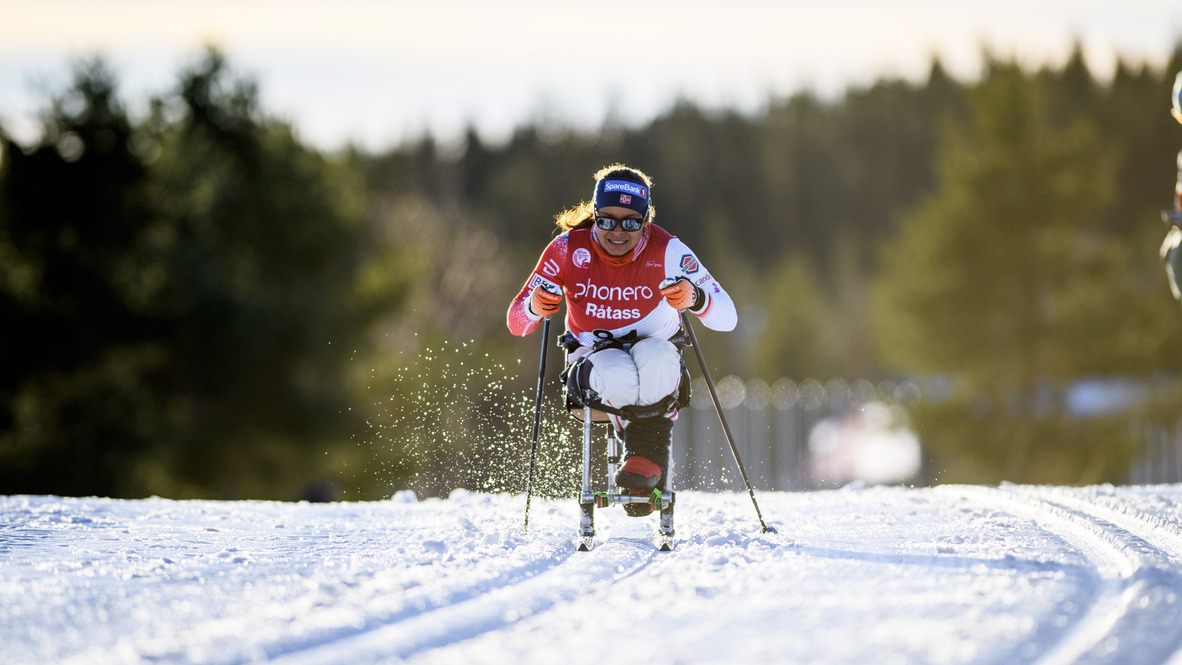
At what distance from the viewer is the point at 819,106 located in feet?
282

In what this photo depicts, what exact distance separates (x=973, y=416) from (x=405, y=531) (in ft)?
62.1

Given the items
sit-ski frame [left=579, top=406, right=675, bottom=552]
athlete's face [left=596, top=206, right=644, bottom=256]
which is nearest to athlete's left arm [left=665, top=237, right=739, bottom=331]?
athlete's face [left=596, top=206, right=644, bottom=256]

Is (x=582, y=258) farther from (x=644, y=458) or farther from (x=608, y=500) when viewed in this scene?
(x=608, y=500)

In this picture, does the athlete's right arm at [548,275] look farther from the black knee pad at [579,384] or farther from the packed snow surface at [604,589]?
the packed snow surface at [604,589]

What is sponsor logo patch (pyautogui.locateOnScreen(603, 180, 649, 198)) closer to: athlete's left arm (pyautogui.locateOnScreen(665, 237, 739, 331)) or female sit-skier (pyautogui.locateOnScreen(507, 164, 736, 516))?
female sit-skier (pyautogui.locateOnScreen(507, 164, 736, 516))

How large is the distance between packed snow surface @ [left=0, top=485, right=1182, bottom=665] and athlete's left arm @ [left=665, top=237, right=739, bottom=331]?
0.99 meters

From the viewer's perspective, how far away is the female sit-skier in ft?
15.8

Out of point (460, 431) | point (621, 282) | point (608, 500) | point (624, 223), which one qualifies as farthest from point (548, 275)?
point (460, 431)

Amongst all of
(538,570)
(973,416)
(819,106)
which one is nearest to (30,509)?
(538,570)

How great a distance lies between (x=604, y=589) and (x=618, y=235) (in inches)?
74.1

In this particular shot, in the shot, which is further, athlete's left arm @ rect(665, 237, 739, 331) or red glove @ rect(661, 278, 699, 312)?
athlete's left arm @ rect(665, 237, 739, 331)

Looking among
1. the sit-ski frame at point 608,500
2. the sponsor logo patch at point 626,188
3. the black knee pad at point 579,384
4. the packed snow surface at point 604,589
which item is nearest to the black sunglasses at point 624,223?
the sponsor logo patch at point 626,188

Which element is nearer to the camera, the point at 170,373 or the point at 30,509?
the point at 30,509

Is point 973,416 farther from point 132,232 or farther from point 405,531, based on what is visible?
point 405,531
